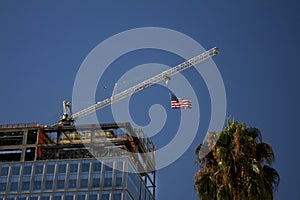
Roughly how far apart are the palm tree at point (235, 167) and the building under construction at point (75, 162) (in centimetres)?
13011

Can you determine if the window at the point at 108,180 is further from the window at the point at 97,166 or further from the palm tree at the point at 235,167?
the palm tree at the point at 235,167

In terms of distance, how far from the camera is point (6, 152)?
19300 centimetres

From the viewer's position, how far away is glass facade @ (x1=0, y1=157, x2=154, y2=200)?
174 m

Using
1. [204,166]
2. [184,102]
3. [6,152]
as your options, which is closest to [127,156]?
[6,152]

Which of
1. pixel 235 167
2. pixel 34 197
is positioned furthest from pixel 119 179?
pixel 235 167

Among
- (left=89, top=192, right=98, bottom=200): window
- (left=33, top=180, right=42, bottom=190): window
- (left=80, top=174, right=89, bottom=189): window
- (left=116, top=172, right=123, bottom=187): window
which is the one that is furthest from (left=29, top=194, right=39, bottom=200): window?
(left=116, top=172, right=123, bottom=187): window

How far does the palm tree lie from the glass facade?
427 ft

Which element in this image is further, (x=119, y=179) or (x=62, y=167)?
(x=62, y=167)

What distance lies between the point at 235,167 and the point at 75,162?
142 meters

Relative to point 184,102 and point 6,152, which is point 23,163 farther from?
point 184,102

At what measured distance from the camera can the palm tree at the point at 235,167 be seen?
41.2m

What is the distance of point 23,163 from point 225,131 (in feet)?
484

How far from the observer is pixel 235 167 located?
42.2 metres

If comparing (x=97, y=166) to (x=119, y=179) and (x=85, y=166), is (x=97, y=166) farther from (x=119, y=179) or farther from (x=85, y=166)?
(x=119, y=179)
